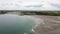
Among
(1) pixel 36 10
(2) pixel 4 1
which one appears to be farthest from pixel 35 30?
(2) pixel 4 1

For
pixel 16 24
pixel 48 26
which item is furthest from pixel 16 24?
pixel 48 26

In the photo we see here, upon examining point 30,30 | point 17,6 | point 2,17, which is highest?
point 17,6

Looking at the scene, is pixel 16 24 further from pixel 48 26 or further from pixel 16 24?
pixel 48 26

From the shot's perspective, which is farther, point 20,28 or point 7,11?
point 20,28

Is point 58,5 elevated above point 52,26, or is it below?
above

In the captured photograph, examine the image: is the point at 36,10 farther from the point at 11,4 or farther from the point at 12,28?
the point at 12,28
